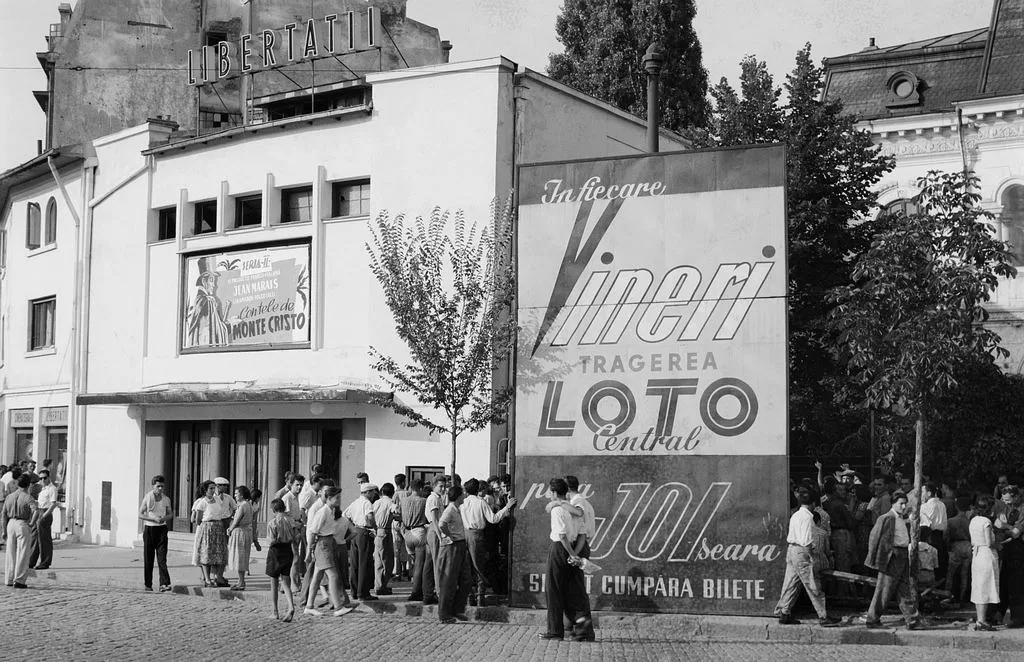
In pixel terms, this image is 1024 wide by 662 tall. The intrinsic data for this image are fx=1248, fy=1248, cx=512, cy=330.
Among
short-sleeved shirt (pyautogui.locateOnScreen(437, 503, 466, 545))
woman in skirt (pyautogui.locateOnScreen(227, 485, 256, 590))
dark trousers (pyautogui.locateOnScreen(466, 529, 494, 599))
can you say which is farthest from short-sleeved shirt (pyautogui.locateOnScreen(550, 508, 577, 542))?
woman in skirt (pyautogui.locateOnScreen(227, 485, 256, 590))

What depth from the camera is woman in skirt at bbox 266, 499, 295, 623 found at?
1512 cm

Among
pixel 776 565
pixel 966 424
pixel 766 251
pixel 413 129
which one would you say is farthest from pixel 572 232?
pixel 966 424

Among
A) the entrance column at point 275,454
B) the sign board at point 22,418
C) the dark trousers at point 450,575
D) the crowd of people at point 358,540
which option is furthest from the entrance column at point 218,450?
the dark trousers at point 450,575

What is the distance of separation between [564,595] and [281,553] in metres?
3.64

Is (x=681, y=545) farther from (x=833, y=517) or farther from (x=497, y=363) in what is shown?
(x=497, y=363)

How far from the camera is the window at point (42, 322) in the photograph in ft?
97.6

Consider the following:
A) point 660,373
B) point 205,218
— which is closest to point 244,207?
point 205,218

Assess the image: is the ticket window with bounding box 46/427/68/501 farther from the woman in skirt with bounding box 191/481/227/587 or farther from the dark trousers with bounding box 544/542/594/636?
the dark trousers with bounding box 544/542/594/636

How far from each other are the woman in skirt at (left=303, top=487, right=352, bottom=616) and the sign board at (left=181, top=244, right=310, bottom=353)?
320 inches

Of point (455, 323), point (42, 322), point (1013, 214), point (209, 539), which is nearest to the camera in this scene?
point (209, 539)

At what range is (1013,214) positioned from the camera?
105ft

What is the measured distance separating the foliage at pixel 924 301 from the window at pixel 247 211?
12.4 meters

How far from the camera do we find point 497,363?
754 inches

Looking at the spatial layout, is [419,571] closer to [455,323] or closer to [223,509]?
[223,509]
